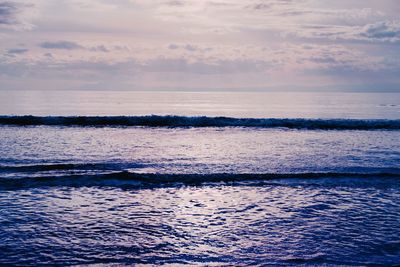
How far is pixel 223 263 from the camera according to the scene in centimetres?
693

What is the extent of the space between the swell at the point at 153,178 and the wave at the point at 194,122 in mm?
20277

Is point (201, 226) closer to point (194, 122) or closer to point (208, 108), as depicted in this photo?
point (194, 122)

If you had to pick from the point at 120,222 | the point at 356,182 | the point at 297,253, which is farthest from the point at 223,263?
the point at 356,182

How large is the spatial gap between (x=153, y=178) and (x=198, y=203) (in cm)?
376

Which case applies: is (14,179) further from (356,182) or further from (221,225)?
(356,182)

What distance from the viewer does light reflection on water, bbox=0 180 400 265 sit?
24.0 feet

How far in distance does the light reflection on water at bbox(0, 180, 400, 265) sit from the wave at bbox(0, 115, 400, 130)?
2345 cm

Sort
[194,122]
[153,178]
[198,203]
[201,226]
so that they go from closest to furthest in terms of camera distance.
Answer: [201,226]
[198,203]
[153,178]
[194,122]

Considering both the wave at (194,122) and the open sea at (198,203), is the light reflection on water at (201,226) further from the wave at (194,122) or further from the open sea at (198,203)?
the wave at (194,122)

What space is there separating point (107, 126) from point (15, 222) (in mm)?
25573

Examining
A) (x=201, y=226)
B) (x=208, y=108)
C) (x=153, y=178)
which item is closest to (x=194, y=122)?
(x=153, y=178)

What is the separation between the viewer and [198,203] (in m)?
11.1

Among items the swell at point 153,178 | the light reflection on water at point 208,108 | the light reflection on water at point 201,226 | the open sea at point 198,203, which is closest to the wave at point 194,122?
the light reflection on water at point 208,108

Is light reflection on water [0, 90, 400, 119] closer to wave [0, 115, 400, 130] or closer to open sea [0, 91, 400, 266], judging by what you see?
wave [0, 115, 400, 130]
